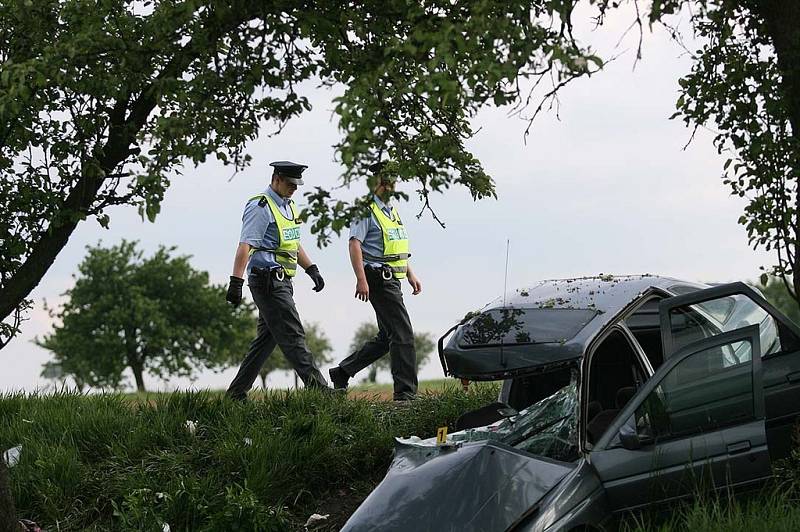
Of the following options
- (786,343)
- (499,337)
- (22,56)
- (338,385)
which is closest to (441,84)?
(499,337)

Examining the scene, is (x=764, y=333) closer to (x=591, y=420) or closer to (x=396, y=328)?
(x=591, y=420)

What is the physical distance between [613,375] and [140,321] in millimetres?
33335

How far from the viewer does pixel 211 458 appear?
1052 centimetres

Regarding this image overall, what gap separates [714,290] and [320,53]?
3.40m

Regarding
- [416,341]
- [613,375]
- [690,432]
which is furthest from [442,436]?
[416,341]

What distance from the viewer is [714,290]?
314 inches

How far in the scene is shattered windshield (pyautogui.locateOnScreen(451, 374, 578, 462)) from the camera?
729cm

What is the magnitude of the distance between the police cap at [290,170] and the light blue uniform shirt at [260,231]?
0.90 feet

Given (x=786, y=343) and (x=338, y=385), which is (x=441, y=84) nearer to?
(x=786, y=343)

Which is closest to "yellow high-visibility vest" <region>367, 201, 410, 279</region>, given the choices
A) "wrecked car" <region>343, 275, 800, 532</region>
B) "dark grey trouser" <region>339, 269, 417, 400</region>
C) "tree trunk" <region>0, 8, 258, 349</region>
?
"dark grey trouser" <region>339, 269, 417, 400</region>

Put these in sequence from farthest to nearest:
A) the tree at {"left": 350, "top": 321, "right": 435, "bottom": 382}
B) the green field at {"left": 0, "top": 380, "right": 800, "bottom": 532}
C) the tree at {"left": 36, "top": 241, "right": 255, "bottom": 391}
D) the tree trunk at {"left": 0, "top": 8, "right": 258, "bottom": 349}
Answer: the tree at {"left": 350, "top": 321, "right": 435, "bottom": 382} < the tree at {"left": 36, "top": 241, "right": 255, "bottom": 391} < the tree trunk at {"left": 0, "top": 8, "right": 258, "bottom": 349} < the green field at {"left": 0, "top": 380, "right": 800, "bottom": 532}

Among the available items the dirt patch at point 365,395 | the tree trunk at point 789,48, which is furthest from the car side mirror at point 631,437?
the dirt patch at point 365,395

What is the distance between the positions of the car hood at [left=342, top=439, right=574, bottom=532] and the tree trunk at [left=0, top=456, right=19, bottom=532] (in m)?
3.65

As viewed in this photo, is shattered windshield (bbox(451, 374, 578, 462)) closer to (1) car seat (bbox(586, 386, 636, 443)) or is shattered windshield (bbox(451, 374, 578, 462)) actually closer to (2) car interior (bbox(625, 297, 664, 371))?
(1) car seat (bbox(586, 386, 636, 443))
